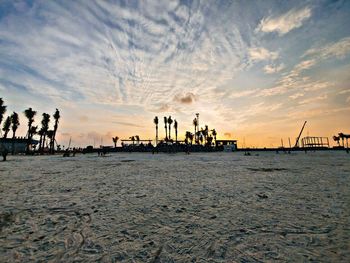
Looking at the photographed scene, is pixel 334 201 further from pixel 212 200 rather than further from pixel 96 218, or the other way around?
pixel 96 218

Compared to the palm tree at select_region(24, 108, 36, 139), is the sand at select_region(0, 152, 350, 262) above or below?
below

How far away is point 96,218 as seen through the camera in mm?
4492

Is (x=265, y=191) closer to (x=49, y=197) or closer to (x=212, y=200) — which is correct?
(x=212, y=200)

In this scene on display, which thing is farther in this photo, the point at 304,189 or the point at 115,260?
the point at 304,189

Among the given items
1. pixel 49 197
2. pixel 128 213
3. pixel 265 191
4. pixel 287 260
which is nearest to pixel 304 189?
pixel 265 191

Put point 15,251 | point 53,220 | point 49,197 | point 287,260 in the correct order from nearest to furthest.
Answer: point 287,260
point 15,251
point 53,220
point 49,197

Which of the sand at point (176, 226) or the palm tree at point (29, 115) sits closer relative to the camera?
the sand at point (176, 226)

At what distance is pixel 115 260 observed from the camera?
282 cm

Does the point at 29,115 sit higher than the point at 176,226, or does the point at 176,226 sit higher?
the point at 29,115

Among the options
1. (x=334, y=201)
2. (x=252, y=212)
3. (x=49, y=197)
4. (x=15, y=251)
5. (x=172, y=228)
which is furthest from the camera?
(x=49, y=197)

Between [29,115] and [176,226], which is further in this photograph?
[29,115]

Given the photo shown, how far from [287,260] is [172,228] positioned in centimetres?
202

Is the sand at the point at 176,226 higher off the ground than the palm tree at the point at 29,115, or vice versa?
the palm tree at the point at 29,115

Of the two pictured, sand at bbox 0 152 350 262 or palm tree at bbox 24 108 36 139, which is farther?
palm tree at bbox 24 108 36 139
